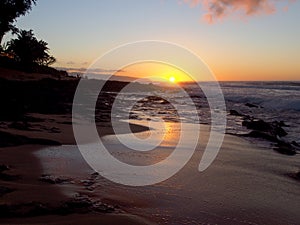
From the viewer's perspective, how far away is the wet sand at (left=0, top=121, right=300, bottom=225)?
4508mm

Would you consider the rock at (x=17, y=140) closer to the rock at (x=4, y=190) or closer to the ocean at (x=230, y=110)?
the rock at (x=4, y=190)

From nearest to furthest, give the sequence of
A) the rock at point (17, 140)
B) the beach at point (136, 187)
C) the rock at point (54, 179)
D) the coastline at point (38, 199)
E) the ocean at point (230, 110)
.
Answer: the coastline at point (38, 199) → the beach at point (136, 187) → the rock at point (54, 179) → the rock at point (17, 140) → the ocean at point (230, 110)

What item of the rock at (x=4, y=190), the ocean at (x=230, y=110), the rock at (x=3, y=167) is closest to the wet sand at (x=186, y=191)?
the rock at (x=4, y=190)

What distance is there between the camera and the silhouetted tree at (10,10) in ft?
83.7

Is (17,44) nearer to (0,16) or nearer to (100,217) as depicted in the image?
(0,16)

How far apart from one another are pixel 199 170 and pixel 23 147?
3.94m

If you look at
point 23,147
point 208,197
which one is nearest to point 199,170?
point 208,197

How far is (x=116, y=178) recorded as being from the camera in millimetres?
6008

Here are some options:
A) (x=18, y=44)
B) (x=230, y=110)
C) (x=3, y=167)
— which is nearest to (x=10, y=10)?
(x=18, y=44)

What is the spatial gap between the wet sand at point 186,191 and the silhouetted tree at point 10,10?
20.9m

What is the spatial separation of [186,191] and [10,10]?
976 inches

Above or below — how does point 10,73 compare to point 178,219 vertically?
above

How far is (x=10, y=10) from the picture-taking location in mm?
25969

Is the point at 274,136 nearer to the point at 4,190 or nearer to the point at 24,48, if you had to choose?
the point at 4,190
